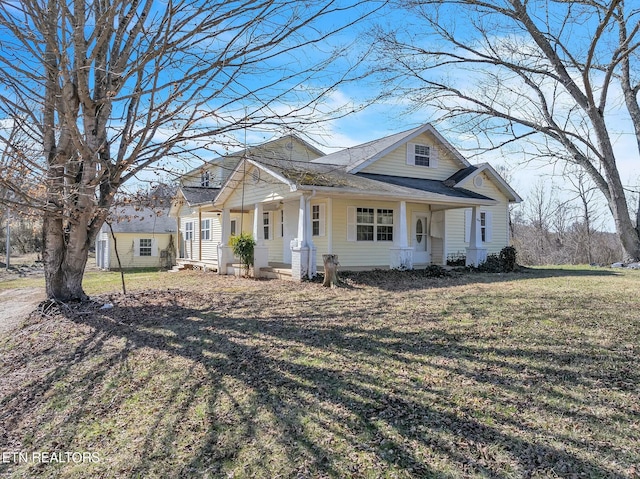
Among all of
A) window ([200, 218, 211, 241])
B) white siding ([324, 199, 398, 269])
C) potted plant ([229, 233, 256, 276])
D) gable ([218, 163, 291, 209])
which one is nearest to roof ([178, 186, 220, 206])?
window ([200, 218, 211, 241])

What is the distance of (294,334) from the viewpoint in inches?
251

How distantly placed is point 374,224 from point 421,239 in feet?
8.83

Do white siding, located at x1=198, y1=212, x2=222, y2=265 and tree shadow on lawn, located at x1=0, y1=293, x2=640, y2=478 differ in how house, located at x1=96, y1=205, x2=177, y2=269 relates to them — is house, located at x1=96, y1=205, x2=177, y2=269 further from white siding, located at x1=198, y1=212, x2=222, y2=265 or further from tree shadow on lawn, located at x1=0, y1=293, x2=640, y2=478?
tree shadow on lawn, located at x1=0, y1=293, x2=640, y2=478

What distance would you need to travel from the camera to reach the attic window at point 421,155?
55.9 feet

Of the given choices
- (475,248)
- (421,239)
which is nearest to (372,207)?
(421,239)

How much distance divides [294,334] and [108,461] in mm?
3189

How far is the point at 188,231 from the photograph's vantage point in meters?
23.8

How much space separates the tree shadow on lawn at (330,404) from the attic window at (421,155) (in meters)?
11.9

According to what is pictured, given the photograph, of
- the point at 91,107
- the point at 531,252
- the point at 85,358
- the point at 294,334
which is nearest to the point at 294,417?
the point at 294,334

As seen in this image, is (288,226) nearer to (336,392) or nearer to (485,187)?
(485,187)

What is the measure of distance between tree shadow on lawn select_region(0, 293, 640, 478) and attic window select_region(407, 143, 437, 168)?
11.9 meters

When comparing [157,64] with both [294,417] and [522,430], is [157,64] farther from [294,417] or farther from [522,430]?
[522,430]

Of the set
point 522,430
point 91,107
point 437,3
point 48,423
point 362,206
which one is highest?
point 437,3

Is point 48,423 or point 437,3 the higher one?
point 437,3
